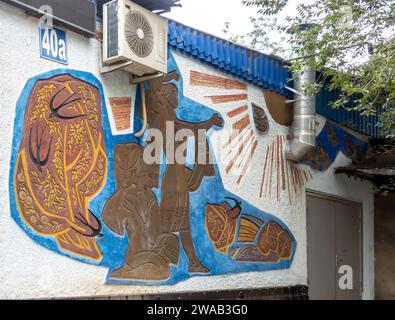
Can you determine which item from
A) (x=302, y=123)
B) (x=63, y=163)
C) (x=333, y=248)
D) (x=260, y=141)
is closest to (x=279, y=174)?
(x=260, y=141)

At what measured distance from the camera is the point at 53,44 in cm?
516

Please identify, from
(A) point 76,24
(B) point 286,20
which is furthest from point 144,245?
(B) point 286,20

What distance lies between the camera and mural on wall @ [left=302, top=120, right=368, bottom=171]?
914cm

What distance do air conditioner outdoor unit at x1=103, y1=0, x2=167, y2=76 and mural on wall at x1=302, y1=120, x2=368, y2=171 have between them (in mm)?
3701

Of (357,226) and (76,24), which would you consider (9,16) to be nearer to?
(76,24)

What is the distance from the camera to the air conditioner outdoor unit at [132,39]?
539 cm

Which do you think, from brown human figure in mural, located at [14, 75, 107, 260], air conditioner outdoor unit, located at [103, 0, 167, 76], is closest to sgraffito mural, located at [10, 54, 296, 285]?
brown human figure in mural, located at [14, 75, 107, 260]

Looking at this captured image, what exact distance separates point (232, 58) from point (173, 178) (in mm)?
2041

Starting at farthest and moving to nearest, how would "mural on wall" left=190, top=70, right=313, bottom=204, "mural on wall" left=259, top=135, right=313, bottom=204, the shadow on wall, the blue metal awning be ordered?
1. the shadow on wall
2. "mural on wall" left=259, top=135, right=313, bottom=204
3. "mural on wall" left=190, top=70, right=313, bottom=204
4. the blue metal awning

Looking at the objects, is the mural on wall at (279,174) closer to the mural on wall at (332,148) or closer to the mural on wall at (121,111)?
the mural on wall at (332,148)

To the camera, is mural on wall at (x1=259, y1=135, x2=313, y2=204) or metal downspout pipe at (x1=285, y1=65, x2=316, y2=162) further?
metal downspout pipe at (x1=285, y1=65, x2=316, y2=162)

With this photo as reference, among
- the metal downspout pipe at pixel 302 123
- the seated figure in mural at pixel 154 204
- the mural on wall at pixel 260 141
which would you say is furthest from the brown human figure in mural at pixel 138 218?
the metal downspout pipe at pixel 302 123

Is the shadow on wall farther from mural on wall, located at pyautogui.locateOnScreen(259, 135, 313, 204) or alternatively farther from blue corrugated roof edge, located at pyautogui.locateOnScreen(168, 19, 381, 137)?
mural on wall, located at pyautogui.locateOnScreen(259, 135, 313, 204)

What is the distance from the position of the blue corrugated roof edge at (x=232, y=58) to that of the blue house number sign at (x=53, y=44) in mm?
1507
